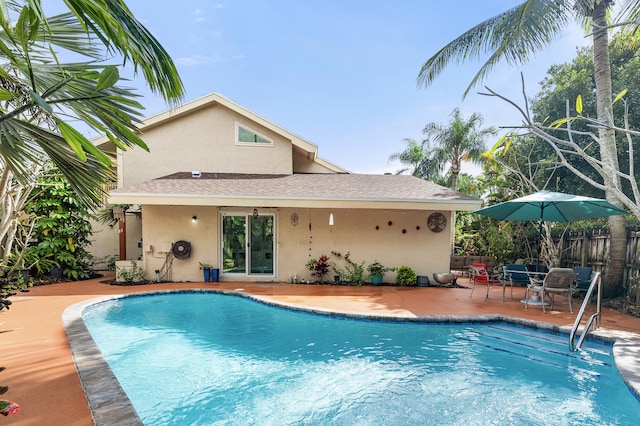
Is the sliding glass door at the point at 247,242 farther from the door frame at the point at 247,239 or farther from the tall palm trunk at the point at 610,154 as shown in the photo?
the tall palm trunk at the point at 610,154

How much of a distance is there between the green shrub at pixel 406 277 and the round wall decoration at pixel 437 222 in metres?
1.83

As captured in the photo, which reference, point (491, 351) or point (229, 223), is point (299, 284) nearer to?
point (229, 223)

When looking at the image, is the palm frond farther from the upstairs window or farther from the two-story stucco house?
the upstairs window

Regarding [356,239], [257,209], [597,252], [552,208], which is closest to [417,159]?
[356,239]

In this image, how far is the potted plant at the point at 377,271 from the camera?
11707 mm

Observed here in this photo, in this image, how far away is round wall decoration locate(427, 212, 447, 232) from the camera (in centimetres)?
1179

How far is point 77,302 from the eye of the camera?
8.12m

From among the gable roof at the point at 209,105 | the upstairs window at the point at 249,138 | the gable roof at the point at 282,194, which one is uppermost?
the gable roof at the point at 209,105

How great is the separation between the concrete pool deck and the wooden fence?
1.18 metres

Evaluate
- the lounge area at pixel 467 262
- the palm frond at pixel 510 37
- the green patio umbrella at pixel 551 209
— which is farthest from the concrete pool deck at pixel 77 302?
Result: the palm frond at pixel 510 37

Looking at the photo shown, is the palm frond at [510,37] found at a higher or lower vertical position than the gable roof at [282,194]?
higher

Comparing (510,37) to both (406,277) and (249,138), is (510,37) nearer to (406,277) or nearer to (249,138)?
(406,277)

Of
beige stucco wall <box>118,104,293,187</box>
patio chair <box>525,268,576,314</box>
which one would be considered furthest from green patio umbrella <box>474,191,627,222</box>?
beige stucco wall <box>118,104,293,187</box>

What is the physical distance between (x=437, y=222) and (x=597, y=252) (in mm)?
4652
